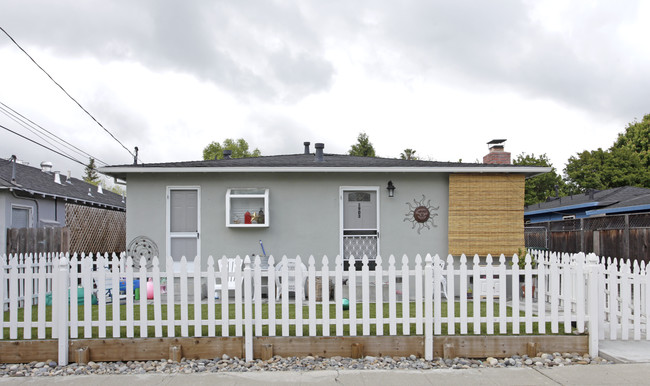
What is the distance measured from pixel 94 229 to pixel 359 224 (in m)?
9.04

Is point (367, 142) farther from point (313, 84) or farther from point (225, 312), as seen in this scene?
point (225, 312)

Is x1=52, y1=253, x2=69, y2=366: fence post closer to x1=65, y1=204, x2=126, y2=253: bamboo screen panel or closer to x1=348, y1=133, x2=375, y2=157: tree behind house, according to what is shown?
x1=65, y1=204, x2=126, y2=253: bamboo screen panel

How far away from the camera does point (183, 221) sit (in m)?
9.52

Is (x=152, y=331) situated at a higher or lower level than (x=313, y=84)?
lower

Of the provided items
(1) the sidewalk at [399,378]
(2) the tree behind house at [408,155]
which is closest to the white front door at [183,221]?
(1) the sidewalk at [399,378]

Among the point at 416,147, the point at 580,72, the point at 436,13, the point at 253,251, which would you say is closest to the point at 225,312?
the point at 253,251

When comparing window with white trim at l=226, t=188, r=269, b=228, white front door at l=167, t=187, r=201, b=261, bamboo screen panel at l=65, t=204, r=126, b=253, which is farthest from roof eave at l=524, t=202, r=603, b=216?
bamboo screen panel at l=65, t=204, r=126, b=253

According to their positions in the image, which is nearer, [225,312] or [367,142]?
[225,312]

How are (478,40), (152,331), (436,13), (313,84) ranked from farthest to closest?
(313,84) < (478,40) < (436,13) < (152,331)

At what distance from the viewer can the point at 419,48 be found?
43.4 feet

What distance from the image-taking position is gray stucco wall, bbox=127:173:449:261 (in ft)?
31.0

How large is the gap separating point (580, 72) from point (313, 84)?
8325 mm

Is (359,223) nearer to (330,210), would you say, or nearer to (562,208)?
(330,210)

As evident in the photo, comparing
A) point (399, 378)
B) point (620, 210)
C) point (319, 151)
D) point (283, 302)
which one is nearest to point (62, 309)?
point (283, 302)
